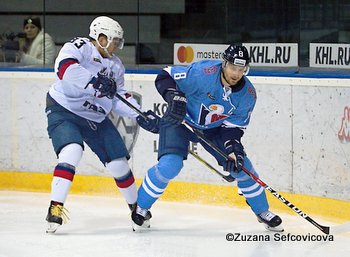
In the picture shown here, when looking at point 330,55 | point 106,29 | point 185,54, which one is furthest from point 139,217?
point 185,54

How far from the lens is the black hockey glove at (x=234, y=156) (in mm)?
5168

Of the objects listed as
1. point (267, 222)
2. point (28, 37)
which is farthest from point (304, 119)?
point (28, 37)

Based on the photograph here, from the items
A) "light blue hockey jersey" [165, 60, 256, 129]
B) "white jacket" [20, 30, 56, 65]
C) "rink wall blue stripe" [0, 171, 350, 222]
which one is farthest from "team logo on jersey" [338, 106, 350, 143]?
"white jacket" [20, 30, 56, 65]

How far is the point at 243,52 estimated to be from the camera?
503cm

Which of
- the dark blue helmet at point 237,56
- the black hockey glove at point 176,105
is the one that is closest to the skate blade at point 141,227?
the black hockey glove at point 176,105

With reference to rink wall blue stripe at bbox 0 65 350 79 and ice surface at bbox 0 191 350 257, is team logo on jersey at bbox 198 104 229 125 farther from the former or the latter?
Result: rink wall blue stripe at bbox 0 65 350 79

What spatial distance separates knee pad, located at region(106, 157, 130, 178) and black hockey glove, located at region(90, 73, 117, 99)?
0.39 m

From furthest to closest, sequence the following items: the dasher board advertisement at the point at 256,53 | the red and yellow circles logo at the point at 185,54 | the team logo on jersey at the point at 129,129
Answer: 1. the red and yellow circles logo at the point at 185,54
2. the team logo on jersey at the point at 129,129
3. the dasher board advertisement at the point at 256,53

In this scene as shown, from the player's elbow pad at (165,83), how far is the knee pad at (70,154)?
52 centimetres

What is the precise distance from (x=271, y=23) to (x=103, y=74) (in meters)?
1.55

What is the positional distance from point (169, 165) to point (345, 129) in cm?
112

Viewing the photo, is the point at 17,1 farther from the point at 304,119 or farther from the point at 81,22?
the point at 304,119

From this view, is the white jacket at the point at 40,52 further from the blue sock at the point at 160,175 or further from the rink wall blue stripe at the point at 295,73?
the blue sock at the point at 160,175

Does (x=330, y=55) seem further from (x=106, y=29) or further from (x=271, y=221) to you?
(x=106, y=29)
